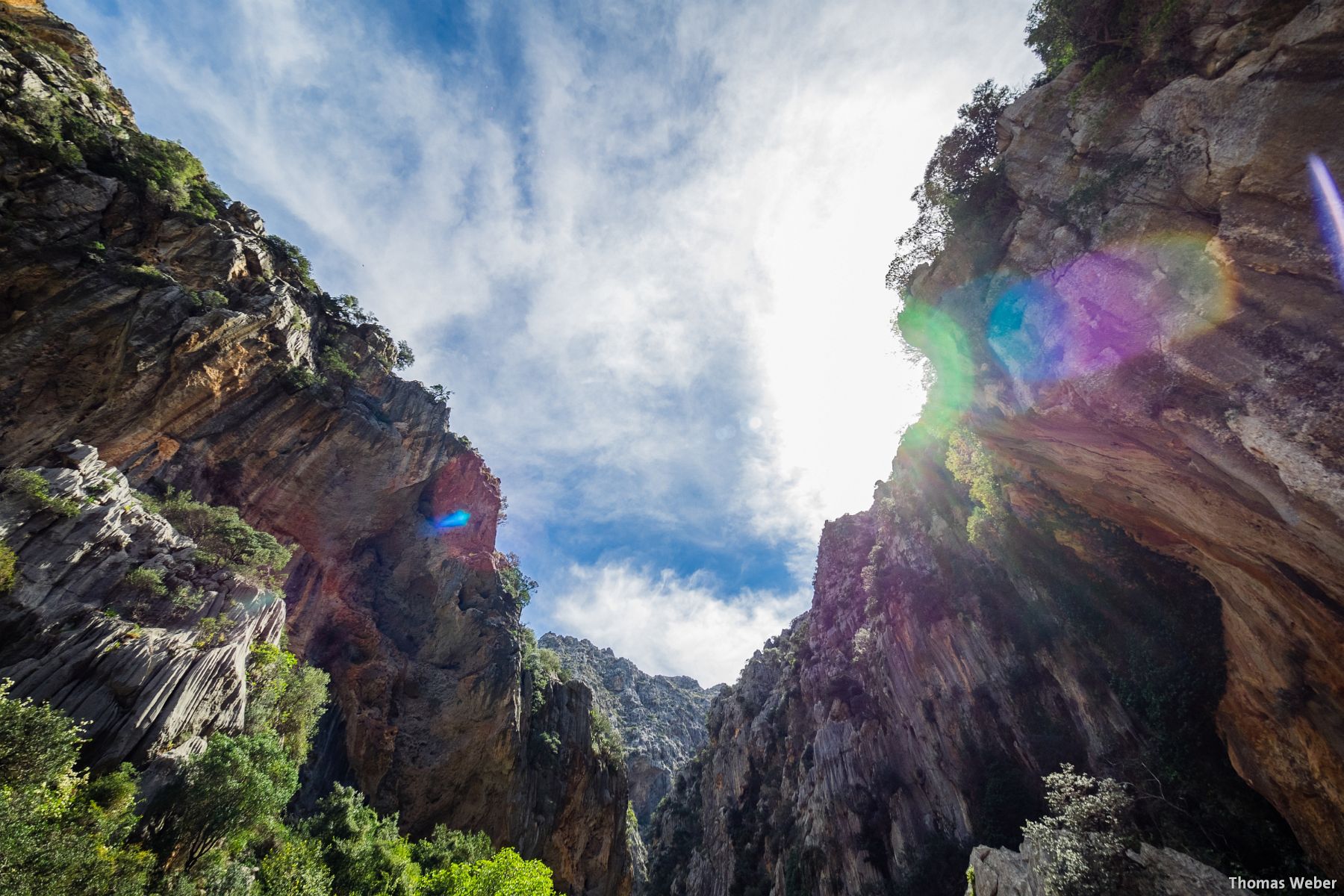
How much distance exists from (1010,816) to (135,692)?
42.6m

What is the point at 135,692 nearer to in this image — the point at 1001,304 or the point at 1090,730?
the point at 1001,304

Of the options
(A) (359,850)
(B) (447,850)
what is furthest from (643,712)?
(A) (359,850)

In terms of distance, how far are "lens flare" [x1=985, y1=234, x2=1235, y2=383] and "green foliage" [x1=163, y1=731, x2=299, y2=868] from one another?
3032cm

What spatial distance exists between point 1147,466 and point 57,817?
3243cm

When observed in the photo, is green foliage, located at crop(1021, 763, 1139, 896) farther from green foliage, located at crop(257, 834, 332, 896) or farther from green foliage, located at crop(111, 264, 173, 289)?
green foliage, located at crop(111, 264, 173, 289)

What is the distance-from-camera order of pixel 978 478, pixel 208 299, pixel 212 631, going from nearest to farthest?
pixel 212 631 < pixel 208 299 < pixel 978 478

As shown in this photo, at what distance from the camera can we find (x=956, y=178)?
24.8 meters

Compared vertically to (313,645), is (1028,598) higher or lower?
higher

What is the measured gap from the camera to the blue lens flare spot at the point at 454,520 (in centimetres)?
4539

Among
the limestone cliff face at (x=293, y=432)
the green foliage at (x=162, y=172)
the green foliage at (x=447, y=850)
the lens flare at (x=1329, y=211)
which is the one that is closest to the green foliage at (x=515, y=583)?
the limestone cliff face at (x=293, y=432)

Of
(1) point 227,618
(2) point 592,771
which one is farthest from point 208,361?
(2) point 592,771

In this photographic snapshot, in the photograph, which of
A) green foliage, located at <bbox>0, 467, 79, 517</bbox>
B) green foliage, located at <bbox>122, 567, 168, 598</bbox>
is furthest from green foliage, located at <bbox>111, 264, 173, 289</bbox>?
green foliage, located at <bbox>122, 567, 168, 598</bbox>

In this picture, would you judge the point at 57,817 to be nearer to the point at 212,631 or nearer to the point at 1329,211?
the point at 212,631

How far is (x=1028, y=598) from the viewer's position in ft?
113
